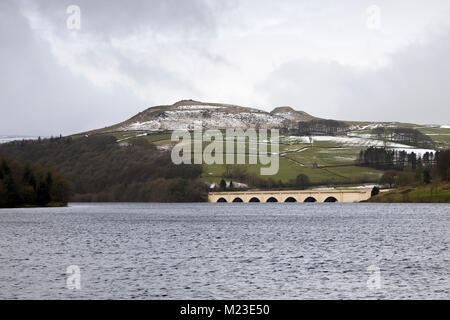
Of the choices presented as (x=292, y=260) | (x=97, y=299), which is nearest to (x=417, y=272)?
(x=292, y=260)

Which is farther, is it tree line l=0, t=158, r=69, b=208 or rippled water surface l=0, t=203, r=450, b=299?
tree line l=0, t=158, r=69, b=208

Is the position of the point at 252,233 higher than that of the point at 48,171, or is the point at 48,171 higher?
the point at 48,171

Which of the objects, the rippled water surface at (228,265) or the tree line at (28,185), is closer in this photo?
the rippled water surface at (228,265)

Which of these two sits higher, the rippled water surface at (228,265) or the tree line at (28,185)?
the tree line at (28,185)

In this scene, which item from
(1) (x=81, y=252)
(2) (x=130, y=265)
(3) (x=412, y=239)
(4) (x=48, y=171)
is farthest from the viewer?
(4) (x=48, y=171)

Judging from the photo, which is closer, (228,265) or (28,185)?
(228,265)

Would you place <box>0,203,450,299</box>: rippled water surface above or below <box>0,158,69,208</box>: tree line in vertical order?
below

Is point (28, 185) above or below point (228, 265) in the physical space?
above
